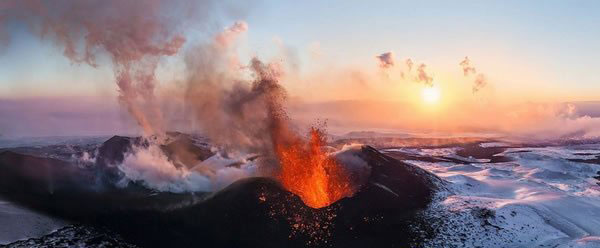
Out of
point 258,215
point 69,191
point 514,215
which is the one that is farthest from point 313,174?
point 69,191

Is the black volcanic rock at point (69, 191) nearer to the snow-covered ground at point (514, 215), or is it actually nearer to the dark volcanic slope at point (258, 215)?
the dark volcanic slope at point (258, 215)

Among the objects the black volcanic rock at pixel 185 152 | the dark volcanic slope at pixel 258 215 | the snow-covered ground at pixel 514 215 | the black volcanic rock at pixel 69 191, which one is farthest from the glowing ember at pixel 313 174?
the black volcanic rock at pixel 185 152

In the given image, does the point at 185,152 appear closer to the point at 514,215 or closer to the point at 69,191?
the point at 69,191

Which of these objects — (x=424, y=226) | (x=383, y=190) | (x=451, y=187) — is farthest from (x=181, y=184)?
(x=451, y=187)

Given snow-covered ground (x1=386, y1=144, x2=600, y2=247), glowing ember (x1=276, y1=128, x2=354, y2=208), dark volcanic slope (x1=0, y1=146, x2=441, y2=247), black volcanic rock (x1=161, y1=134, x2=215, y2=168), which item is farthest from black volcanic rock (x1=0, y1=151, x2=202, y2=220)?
black volcanic rock (x1=161, y1=134, x2=215, y2=168)

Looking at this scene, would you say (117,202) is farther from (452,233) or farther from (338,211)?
(452,233)

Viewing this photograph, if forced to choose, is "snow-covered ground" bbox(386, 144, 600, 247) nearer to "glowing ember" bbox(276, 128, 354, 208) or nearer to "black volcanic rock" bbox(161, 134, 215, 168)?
"glowing ember" bbox(276, 128, 354, 208)
